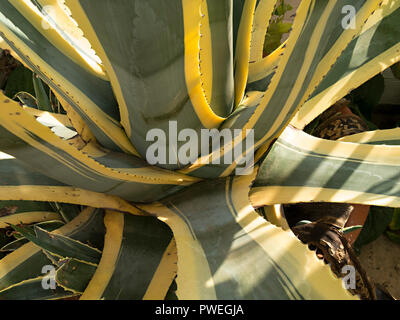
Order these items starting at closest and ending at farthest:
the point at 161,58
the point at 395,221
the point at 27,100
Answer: the point at 161,58
the point at 27,100
the point at 395,221

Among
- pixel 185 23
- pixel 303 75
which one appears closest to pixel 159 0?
pixel 185 23

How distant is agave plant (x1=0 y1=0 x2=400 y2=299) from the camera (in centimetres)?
35

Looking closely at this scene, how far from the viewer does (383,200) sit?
456 millimetres

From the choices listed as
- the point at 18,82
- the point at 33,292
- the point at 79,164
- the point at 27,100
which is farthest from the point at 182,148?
the point at 18,82

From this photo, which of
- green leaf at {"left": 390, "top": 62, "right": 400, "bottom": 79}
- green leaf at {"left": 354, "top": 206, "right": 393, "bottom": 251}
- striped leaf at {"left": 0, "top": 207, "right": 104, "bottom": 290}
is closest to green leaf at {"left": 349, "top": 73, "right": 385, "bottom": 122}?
green leaf at {"left": 390, "top": 62, "right": 400, "bottom": 79}

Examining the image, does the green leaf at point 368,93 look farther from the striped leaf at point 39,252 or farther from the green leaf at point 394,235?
the striped leaf at point 39,252

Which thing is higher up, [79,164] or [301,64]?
[301,64]

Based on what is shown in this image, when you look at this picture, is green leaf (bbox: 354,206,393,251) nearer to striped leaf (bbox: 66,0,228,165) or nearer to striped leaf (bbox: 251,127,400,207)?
striped leaf (bbox: 251,127,400,207)

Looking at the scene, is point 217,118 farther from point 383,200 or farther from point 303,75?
point 383,200

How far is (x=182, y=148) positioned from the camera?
0.46m

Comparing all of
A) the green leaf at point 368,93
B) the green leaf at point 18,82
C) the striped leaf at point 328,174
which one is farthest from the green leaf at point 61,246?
the green leaf at point 368,93

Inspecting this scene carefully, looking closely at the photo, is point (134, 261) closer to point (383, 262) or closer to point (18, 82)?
point (18, 82)

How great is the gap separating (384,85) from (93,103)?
0.95m

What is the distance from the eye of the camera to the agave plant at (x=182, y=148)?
353 mm
